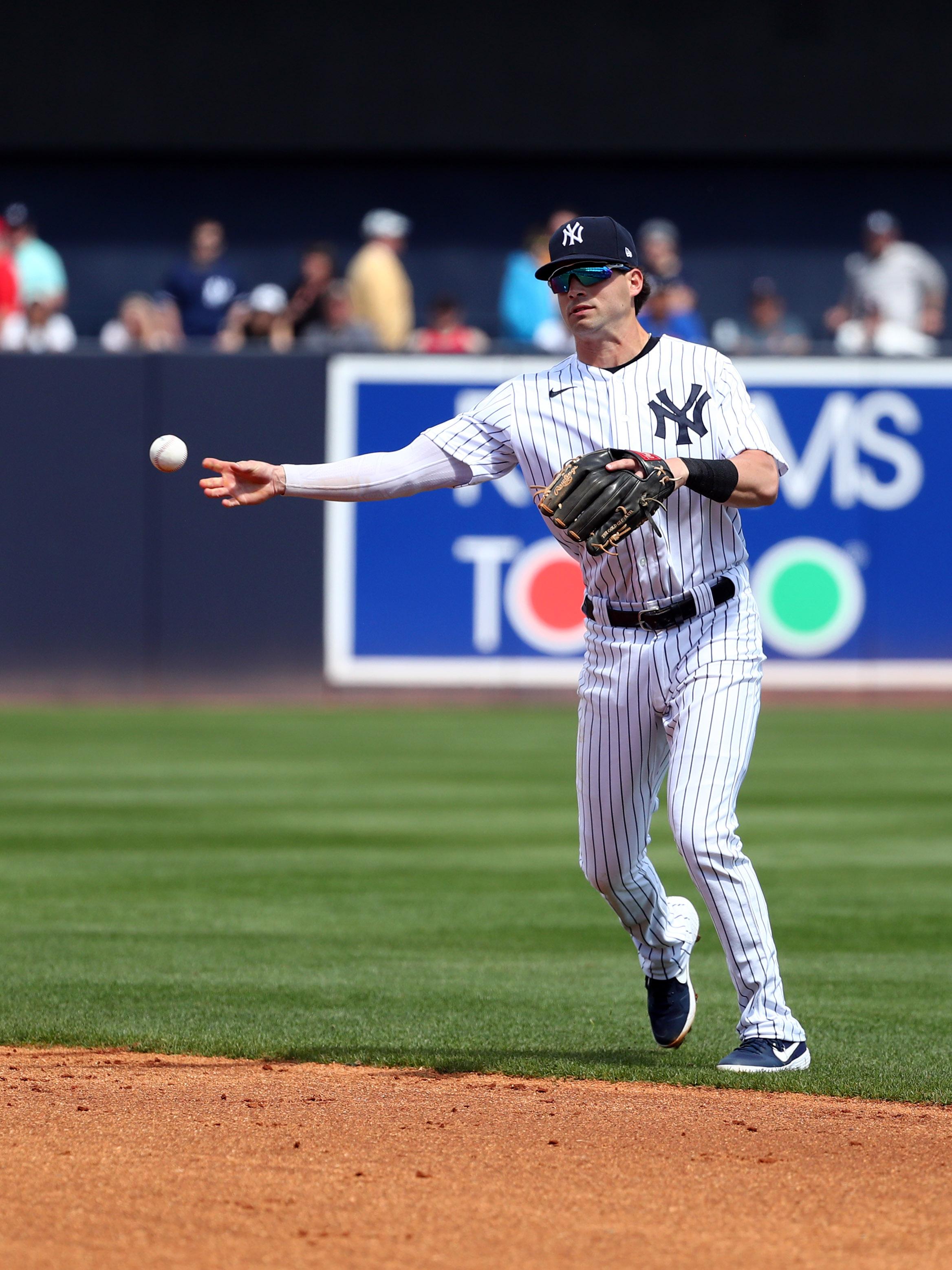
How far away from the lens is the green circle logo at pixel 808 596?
50.9ft

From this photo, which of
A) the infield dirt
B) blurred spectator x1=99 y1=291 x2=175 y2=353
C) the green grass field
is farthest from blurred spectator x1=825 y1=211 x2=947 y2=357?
the infield dirt

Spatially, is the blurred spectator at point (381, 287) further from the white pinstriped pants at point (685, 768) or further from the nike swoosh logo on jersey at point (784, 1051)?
the nike swoosh logo on jersey at point (784, 1051)

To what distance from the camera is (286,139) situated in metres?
19.3

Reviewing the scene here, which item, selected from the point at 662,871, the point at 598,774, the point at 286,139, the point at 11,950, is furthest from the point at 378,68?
the point at 598,774

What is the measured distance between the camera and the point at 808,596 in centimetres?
1555

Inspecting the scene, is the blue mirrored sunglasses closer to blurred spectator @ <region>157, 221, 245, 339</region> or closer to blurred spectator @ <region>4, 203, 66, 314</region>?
blurred spectator @ <region>4, 203, 66, 314</region>

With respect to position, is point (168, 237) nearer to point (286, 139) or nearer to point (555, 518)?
point (286, 139)

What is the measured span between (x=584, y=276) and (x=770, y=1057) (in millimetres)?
2029

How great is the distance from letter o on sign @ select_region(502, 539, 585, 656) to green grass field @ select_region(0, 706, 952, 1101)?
1.64m

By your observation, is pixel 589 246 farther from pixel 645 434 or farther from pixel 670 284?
pixel 670 284

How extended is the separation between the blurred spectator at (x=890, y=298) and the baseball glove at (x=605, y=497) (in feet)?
39.1

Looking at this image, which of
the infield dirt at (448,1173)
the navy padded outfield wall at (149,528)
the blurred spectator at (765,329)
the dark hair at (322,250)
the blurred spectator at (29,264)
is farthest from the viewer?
the dark hair at (322,250)

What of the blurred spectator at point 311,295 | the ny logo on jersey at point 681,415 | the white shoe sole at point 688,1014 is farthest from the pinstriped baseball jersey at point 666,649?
the blurred spectator at point 311,295

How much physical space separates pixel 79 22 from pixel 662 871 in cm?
1256
